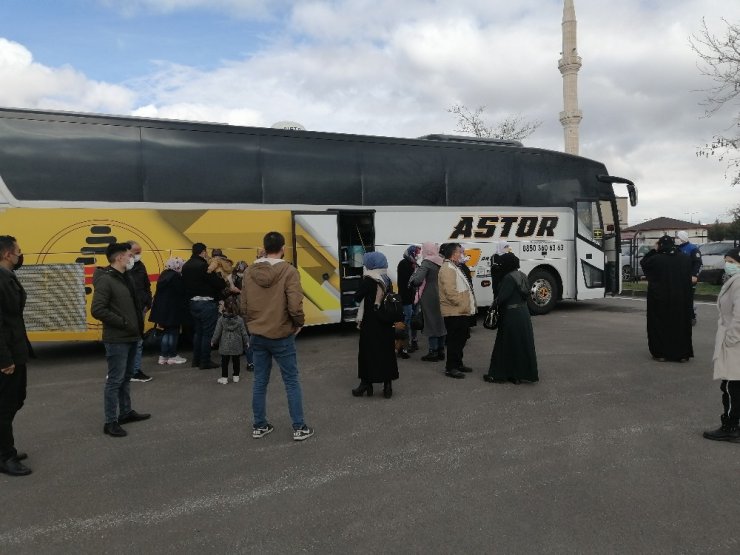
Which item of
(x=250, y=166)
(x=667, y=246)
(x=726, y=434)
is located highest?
(x=250, y=166)

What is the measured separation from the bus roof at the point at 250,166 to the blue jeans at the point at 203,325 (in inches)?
84.2

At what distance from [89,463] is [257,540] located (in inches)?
80.1

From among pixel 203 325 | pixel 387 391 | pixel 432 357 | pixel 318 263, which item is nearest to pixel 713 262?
pixel 432 357

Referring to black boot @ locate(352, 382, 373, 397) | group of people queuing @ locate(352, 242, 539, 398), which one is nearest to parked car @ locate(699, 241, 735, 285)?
group of people queuing @ locate(352, 242, 539, 398)

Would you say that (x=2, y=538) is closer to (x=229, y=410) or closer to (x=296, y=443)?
(x=296, y=443)

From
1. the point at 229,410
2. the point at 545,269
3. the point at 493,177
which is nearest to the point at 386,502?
the point at 229,410

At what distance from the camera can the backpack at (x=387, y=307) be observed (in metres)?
5.77

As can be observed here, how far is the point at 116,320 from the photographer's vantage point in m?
4.72

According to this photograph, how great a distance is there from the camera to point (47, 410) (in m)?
5.74

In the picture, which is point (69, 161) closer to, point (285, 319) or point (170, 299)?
point (170, 299)

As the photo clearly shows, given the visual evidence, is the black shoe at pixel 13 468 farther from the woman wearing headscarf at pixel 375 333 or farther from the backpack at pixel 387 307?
the backpack at pixel 387 307

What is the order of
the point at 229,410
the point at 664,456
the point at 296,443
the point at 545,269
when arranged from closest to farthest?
1. the point at 664,456
2. the point at 296,443
3. the point at 229,410
4. the point at 545,269

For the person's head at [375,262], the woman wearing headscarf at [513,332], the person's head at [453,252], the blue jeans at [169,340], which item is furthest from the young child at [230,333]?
the woman wearing headscarf at [513,332]

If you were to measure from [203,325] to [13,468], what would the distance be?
350 cm
